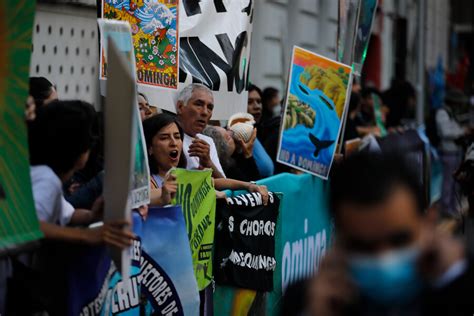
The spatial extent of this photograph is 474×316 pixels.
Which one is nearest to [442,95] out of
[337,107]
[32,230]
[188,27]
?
[337,107]

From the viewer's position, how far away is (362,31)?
10227 mm

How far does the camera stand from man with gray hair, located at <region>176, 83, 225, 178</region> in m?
6.91

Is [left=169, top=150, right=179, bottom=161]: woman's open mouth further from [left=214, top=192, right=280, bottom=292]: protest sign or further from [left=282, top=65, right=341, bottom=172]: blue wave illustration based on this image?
[left=282, top=65, right=341, bottom=172]: blue wave illustration

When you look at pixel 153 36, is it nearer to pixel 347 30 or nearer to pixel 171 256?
pixel 171 256

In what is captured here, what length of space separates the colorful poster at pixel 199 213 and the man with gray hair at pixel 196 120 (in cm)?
46

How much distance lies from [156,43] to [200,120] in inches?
22.9

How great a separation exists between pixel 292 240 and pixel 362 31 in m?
2.55

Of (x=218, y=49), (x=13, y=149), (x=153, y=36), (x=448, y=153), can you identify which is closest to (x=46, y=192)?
(x=13, y=149)

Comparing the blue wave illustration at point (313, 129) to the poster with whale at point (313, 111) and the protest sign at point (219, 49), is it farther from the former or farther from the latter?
the protest sign at point (219, 49)

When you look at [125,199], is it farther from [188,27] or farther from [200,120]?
[188,27]

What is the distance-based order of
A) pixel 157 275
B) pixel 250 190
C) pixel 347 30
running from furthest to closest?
pixel 347 30 < pixel 250 190 < pixel 157 275

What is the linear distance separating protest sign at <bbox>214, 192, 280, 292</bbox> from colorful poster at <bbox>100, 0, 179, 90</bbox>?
91 centimetres

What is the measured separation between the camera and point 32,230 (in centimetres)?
433

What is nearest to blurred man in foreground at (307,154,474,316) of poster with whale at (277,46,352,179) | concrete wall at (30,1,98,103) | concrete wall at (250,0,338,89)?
poster with whale at (277,46,352,179)
